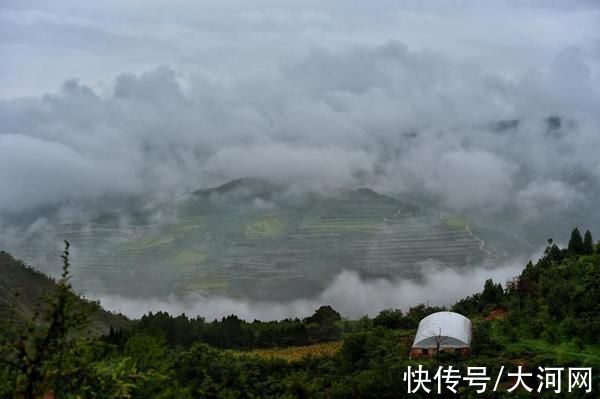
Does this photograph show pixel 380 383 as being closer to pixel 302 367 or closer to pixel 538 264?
pixel 302 367

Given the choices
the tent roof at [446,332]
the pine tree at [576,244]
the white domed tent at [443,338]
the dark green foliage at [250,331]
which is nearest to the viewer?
the white domed tent at [443,338]

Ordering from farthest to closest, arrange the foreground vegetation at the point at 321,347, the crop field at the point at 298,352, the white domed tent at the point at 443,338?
the crop field at the point at 298,352 < the white domed tent at the point at 443,338 < the foreground vegetation at the point at 321,347

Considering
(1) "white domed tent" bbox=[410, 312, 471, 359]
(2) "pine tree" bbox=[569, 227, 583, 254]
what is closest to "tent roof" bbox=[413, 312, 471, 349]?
(1) "white domed tent" bbox=[410, 312, 471, 359]

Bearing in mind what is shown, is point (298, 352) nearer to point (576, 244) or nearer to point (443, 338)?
point (443, 338)

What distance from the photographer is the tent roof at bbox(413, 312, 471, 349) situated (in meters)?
43.6

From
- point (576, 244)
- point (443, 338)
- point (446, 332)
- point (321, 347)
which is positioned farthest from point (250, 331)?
point (576, 244)

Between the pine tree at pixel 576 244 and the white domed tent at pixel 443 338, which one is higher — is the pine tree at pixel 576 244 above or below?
above

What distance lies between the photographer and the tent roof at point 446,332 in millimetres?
43594

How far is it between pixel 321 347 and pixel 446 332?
1427 centimetres

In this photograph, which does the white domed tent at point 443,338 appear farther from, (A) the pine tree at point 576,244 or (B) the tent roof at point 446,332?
(A) the pine tree at point 576,244

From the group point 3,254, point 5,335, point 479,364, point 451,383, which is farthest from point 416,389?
point 3,254

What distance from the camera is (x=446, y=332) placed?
4397 centimetres

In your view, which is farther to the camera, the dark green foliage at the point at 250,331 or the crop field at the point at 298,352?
the dark green foliage at the point at 250,331

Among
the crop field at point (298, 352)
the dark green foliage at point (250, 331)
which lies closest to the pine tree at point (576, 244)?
the dark green foliage at point (250, 331)
